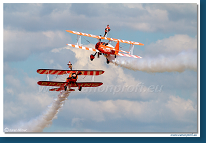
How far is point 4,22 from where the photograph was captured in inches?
1871

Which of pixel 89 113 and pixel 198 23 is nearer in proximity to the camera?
pixel 198 23

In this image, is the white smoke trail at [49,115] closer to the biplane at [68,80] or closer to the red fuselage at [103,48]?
the biplane at [68,80]

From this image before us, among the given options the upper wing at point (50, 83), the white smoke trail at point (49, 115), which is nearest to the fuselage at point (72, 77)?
the upper wing at point (50, 83)

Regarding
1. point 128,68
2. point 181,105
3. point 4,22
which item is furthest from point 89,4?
point 181,105

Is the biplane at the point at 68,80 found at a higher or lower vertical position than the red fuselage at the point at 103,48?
lower

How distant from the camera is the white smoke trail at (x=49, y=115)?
54156 millimetres

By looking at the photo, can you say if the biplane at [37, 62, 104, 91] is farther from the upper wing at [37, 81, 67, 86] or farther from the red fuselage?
the red fuselage

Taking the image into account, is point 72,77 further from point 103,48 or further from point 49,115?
point 49,115

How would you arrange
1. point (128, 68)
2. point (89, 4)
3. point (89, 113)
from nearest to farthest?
point (89, 4)
point (128, 68)
point (89, 113)

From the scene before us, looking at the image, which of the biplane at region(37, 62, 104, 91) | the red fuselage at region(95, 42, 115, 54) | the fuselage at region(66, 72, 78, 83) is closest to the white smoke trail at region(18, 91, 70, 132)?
the biplane at region(37, 62, 104, 91)

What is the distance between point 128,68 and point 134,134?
13155 millimetres

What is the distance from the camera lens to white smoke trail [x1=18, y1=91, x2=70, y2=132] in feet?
178

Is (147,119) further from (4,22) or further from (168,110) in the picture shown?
(4,22)

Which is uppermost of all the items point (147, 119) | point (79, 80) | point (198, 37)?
point (198, 37)
